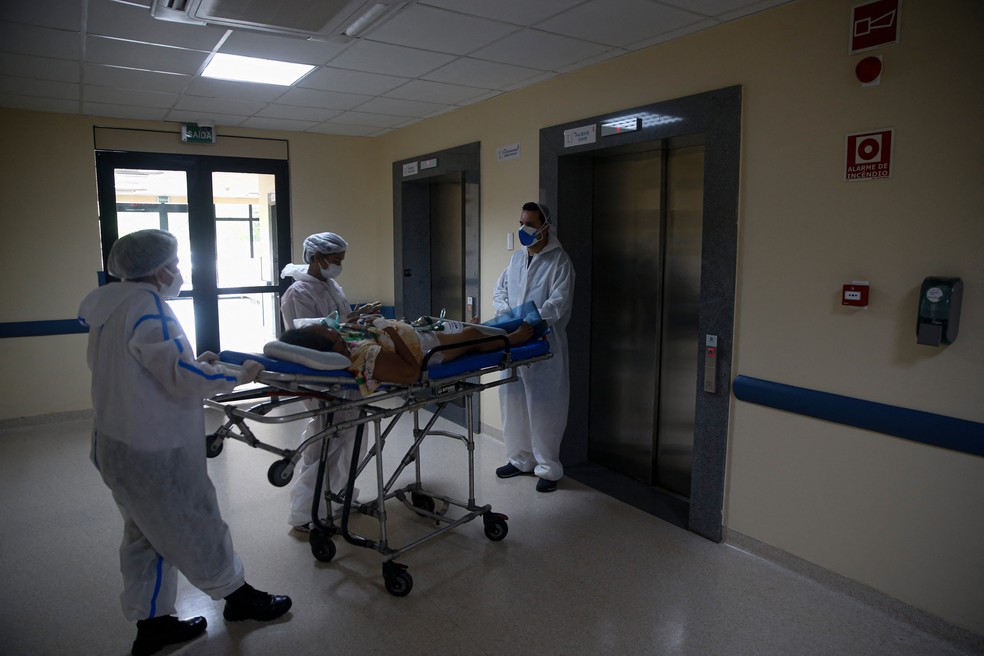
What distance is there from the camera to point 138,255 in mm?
2393

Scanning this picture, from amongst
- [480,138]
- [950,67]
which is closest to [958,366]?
[950,67]

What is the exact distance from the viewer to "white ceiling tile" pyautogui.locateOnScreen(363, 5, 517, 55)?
3.05 m

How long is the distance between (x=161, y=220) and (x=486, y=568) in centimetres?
477

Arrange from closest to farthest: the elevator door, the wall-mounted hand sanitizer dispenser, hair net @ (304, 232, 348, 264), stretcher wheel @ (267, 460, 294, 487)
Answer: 1. stretcher wheel @ (267, 460, 294, 487)
2. the wall-mounted hand sanitizer dispenser
3. hair net @ (304, 232, 348, 264)
4. the elevator door

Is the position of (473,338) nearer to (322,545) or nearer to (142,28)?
(322,545)

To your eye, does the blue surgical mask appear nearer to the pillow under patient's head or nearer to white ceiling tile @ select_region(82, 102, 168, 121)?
the pillow under patient's head

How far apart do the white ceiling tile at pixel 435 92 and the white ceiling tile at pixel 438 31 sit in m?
0.85

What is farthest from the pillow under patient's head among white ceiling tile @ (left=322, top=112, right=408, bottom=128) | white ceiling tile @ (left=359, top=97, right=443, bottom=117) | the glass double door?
the glass double door

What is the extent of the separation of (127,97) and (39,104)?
0.90 metres

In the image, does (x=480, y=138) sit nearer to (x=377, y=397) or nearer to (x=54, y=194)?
(x=377, y=397)

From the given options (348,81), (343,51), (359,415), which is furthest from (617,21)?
(359,415)

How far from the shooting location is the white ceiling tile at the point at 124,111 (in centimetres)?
512

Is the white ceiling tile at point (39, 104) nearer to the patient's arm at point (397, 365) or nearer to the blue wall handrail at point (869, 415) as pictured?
the patient's arm at point (397, 365)

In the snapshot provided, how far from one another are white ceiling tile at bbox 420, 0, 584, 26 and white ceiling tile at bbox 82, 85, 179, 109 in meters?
2.93
